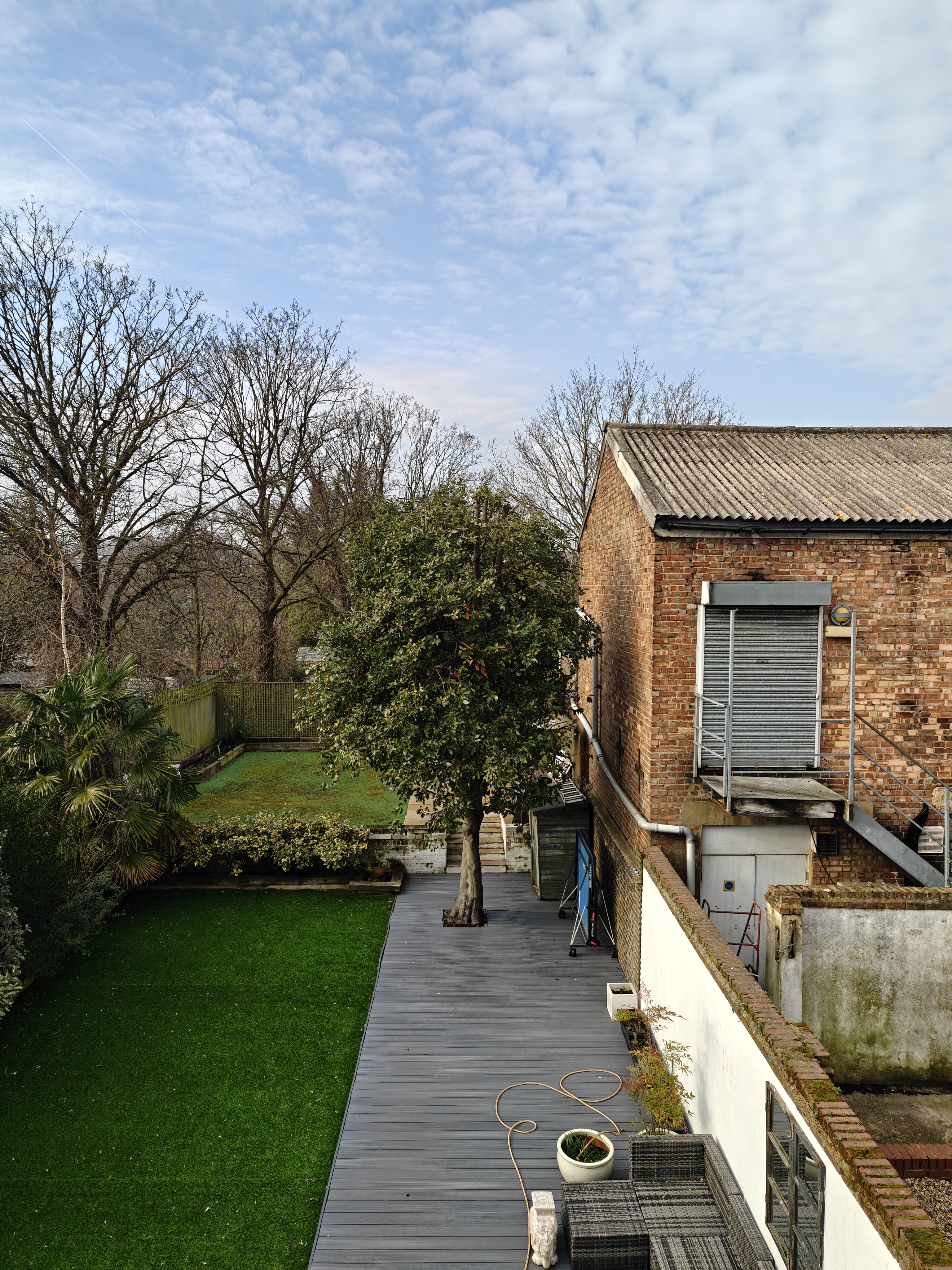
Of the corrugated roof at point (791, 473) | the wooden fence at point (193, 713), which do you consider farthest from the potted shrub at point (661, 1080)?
the wooden fence at point (193, 713)

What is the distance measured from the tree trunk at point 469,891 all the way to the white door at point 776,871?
401 centimetres

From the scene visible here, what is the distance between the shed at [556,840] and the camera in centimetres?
1228

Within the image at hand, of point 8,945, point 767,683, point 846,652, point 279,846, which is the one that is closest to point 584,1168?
point 767,683

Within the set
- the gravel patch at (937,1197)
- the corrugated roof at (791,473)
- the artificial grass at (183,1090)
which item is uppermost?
the corrugated roof at (791,473)

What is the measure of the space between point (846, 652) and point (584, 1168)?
240 inches


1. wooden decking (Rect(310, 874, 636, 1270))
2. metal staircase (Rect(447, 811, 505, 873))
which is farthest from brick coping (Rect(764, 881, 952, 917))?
metal staircase (Rect(447, 811, 505, 873))

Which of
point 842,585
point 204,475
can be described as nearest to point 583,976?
point 842,585

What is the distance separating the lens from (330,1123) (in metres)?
7.22

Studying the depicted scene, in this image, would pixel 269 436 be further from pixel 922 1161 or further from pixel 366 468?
pixel 922 1161

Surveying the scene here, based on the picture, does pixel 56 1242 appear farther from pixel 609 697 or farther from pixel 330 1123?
pixel 609 697

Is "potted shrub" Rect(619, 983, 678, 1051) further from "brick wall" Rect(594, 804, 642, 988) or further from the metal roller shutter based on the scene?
the metal roller shutter

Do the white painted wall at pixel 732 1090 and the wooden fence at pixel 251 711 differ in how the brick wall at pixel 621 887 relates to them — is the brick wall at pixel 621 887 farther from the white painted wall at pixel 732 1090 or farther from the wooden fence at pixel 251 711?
the wooden fence at pixel 251 711

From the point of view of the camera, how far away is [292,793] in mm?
19031

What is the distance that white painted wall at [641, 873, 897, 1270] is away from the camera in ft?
12.8
